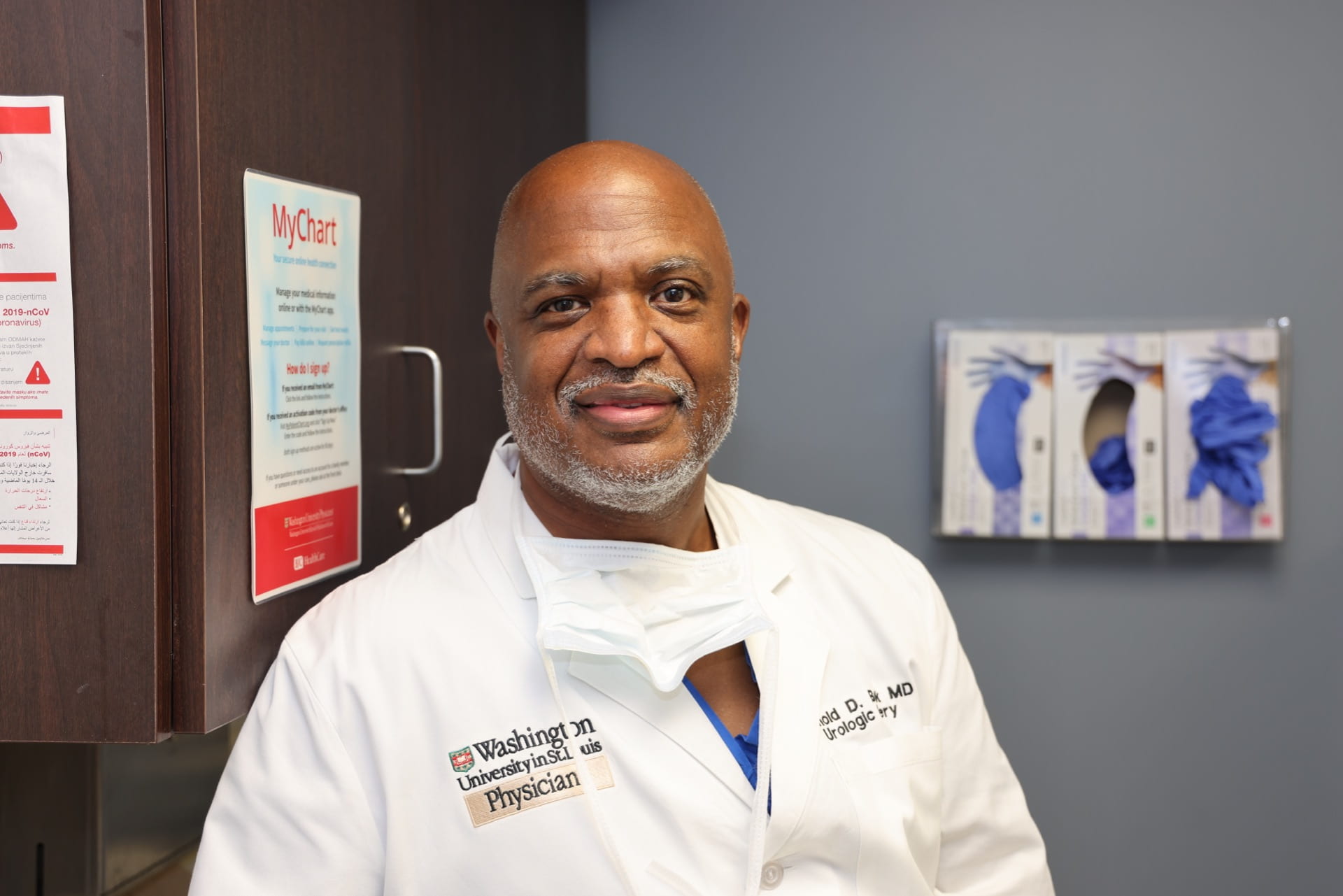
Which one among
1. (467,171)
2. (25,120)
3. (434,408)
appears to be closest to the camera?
(25,120)

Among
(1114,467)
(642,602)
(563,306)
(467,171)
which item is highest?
(467,171)

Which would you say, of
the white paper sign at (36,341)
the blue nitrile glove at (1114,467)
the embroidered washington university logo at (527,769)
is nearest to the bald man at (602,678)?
the embroidered washington university logo at (527,769)

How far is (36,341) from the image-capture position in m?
0.89

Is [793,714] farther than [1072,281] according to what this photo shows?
No

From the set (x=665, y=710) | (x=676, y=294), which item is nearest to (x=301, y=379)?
(x=676, y=294)

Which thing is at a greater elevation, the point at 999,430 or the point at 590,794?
the point at 999,430

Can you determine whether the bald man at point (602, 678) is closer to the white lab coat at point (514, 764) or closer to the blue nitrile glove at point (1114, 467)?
the white lab coat at point (514, 764)

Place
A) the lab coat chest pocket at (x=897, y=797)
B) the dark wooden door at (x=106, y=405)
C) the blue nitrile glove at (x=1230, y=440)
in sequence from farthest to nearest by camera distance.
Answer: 1. the blue nitrile glove at (x=1230, y=440)
2. the lab coat chest pocket at (x=897, y=797)
3. the dark wooden door at (x=106, y=405)

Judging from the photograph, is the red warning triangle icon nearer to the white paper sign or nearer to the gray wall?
the white paper sign

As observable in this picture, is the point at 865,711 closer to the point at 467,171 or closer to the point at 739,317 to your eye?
the point at 739,317

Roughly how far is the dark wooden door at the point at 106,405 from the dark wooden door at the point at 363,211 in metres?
0.02

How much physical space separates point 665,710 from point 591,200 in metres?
0.56

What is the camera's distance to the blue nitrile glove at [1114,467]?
1.78m

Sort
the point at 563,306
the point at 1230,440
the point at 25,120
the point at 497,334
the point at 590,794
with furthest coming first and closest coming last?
1. the point at 1230,440
2. the point at 497,334
3. the point at 563,306
4. the point at 590,794
5. the point at 25,120
